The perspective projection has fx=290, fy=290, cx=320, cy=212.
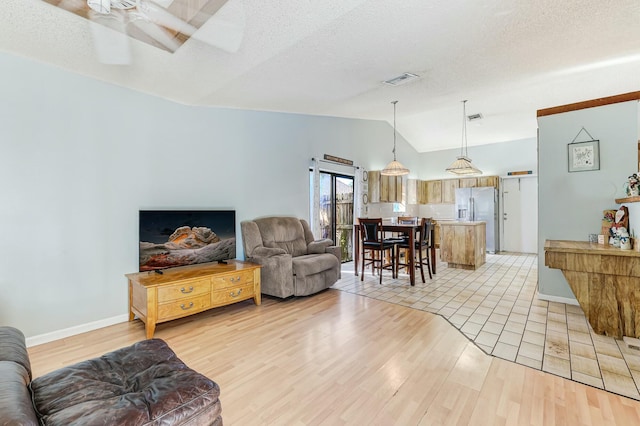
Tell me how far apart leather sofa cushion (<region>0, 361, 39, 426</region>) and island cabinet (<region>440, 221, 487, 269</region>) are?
5.87 metres

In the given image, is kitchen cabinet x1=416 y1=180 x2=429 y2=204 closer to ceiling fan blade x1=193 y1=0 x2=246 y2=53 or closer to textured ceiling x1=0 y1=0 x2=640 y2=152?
textured ceiling x1=0 y1=0 x2=640 y2=152

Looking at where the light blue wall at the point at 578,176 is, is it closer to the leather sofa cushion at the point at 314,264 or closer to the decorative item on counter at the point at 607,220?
the decorative item on counter at the point at 607,220

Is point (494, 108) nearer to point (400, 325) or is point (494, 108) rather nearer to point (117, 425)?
point (400, 325)

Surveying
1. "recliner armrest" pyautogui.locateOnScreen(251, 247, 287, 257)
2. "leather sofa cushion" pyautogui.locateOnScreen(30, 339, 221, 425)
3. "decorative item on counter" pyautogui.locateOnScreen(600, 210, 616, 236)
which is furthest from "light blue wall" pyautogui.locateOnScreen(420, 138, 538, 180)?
"leather sofa cushion" pyautogui.locateOnScreen(30, 339, 221, 425)

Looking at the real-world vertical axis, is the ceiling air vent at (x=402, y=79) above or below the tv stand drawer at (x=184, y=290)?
above

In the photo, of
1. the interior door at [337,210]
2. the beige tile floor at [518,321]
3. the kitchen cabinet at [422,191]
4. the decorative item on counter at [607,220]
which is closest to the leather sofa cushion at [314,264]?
the beige tile floor at [518,321]

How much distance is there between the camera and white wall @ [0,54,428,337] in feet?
8.12

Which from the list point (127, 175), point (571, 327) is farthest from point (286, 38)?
point (571, 327)

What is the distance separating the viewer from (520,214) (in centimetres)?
766

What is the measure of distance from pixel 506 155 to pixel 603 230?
17.1 ft

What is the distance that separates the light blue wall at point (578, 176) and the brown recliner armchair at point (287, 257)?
2822mm

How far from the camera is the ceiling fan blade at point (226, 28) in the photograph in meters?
1.92

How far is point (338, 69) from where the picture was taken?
10.1 feet

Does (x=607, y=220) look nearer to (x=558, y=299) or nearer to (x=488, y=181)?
(x=558, y=299)
